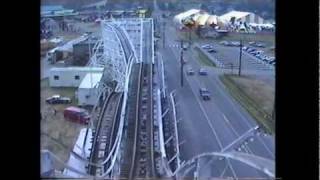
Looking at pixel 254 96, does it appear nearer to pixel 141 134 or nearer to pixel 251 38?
pixel 251 38

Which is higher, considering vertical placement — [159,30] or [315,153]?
[159,30]

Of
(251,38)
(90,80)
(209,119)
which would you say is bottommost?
(209,119)

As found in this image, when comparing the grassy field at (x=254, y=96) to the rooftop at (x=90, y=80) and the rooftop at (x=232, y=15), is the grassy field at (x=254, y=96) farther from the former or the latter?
the rooftop at (x=90, y=80)

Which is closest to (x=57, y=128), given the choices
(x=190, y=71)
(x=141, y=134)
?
(x=141, y=134)

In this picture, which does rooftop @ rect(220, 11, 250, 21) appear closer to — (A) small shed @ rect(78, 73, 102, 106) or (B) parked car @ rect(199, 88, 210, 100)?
(B) parked car @ rect(199, 88, 210, 100)

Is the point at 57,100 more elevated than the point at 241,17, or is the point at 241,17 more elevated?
the point at 241,17

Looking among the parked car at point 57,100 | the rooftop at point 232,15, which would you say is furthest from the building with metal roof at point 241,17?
the parked car at point 57,100

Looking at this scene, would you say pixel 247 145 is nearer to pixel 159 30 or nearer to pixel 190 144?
pixel 190 144
